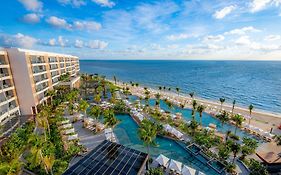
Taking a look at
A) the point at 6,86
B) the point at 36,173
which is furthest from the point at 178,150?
the point at 6,86

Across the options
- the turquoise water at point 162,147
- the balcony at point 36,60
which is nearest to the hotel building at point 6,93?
the balcony at point 36,60

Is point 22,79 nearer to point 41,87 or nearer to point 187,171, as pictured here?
point 41,87

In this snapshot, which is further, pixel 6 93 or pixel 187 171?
pixel 6 93

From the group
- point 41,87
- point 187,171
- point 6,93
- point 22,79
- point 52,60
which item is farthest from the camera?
point 52,60

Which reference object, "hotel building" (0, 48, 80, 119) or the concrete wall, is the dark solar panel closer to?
"hotel building" (0, 48, 80, 119)

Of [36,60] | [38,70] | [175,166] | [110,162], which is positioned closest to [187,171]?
[175,166]

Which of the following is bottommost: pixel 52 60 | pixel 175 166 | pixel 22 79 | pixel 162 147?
pixel 162 147

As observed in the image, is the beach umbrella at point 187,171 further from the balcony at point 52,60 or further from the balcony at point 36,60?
the balcony at point 52,60
